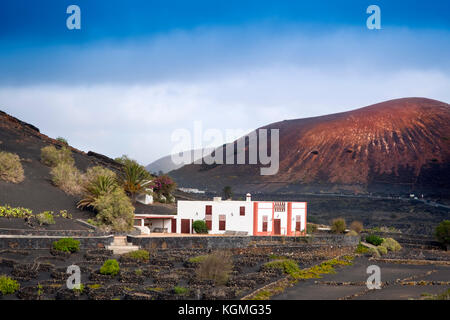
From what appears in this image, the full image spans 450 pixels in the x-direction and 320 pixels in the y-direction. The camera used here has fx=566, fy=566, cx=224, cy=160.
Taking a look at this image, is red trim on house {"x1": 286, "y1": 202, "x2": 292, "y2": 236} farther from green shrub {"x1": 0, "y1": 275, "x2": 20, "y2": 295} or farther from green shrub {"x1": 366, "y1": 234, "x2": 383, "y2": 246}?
green shrub {"x1": 0, "y1": 275, "x2": 20, "y2": 295}

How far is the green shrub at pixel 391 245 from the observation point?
47.1m

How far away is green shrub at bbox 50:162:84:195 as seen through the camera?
4753 centimetres

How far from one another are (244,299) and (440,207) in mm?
63306

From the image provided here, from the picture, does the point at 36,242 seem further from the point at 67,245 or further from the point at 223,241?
the point at 223,241

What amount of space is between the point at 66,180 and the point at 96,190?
17.1 feet

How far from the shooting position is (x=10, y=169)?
44688 millimetres

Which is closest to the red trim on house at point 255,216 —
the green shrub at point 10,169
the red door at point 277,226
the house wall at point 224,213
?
the house wall at point 224,213

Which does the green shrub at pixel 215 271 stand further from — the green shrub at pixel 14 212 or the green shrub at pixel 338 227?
the green shrub at pixel 338 227

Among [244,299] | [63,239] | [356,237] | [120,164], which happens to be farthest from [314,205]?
[244,299]

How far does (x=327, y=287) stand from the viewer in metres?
26.8

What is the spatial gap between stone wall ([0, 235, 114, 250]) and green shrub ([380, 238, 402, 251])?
2429 centimetres

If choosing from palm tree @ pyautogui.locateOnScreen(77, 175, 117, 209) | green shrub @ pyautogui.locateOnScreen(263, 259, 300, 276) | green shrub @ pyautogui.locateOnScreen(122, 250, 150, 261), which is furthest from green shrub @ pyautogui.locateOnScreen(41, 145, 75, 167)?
green shrub @ pyautogui.locateOnScreen(263, 259, 300, 276)

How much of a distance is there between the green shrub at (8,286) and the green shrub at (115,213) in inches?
709
